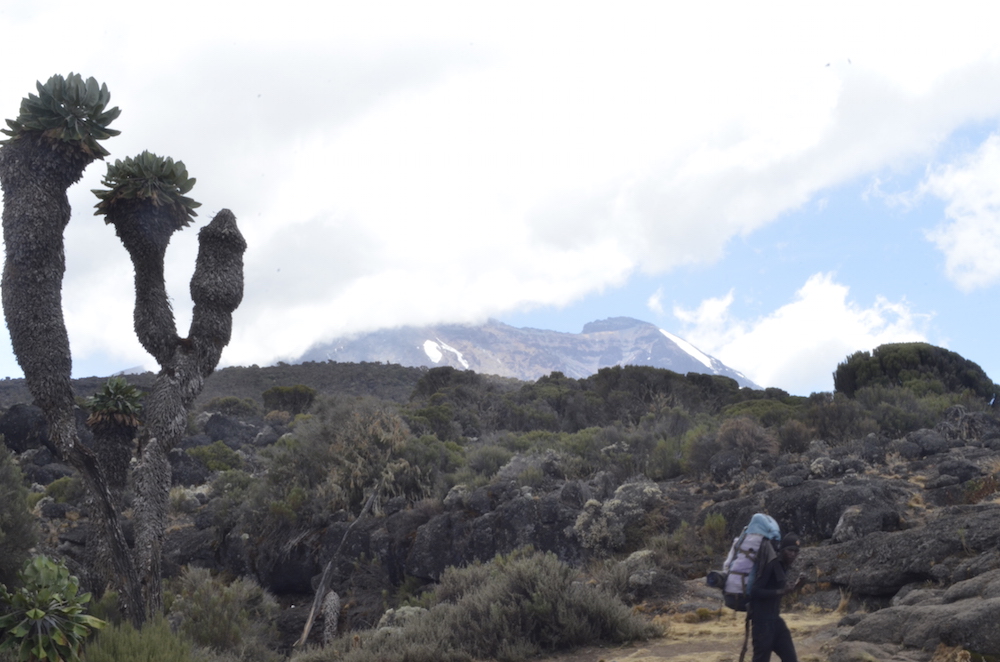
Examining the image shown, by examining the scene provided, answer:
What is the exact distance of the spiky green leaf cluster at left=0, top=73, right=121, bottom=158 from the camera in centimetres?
1062

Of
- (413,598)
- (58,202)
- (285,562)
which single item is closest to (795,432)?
(413,598)

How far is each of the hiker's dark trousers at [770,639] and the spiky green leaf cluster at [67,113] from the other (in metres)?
11.1

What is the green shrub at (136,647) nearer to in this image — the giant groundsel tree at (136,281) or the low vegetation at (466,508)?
the low vegetation at (466,508)

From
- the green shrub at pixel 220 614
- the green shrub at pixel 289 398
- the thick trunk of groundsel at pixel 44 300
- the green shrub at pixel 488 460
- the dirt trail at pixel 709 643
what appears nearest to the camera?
the dirt trail at pixel 709 643

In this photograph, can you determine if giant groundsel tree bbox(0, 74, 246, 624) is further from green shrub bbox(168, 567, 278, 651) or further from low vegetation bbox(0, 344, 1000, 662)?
low vegetation bbox(0, 344, 1000, 662)

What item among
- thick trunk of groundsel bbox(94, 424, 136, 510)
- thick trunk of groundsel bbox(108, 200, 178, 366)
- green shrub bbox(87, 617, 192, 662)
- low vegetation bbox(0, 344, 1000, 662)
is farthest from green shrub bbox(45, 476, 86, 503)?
green shrub bbox(87, 617, 192, 662)

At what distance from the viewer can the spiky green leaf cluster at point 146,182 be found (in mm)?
11609

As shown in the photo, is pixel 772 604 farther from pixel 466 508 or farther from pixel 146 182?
pixel 146 182

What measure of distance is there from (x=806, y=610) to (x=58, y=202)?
12.0 meters

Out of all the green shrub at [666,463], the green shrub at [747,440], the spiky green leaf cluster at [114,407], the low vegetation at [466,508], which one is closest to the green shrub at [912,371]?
the low vegetation at [466,508]

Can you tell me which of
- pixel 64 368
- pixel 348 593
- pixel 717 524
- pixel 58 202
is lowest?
pixel 348 593

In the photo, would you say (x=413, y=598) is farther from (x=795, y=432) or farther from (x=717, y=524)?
(x=795, y=432)

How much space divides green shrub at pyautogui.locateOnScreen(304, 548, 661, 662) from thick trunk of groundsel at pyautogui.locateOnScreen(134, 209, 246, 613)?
11.5 ft

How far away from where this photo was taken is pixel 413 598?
1241 centimetres
